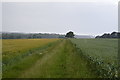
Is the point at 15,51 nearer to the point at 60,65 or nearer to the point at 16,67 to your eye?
the point at 16,67

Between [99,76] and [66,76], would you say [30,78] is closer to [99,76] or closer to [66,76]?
[66,76]

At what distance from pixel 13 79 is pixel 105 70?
488 cm

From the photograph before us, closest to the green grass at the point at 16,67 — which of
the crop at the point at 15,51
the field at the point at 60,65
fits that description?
the field at the point at 60,65

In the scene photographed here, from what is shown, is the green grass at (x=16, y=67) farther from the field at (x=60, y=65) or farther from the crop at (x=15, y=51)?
the crop at (x=15, y=51)

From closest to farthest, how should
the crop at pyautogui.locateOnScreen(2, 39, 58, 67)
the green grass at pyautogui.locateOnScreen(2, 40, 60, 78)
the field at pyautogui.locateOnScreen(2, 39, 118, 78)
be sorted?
the field at pyautogui.locateOnScreen(2, 39, 118, 78), the green grass at pyautogui.locateOnScreen(2, 40, 60, 78), the crop at pyautogui.locateOnScreen(2, 39, 58, 67)

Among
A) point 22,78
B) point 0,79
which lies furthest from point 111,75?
point 0,79

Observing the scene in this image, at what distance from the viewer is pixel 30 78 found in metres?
10.5

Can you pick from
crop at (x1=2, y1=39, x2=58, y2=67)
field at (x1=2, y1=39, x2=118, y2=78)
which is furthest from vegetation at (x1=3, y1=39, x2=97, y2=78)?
crop at (x1=2, y1=39, x2=58, y2=67)

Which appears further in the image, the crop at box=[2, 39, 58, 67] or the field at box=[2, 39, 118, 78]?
the crop at box=[2, 39, 58, 67]

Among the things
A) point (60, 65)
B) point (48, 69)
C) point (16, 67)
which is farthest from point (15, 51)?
point (48, 69)

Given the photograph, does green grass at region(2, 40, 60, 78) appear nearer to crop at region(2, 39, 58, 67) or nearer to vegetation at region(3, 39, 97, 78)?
vegetation at region(3, 39, 97, 78)

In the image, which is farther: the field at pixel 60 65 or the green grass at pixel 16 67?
the green grass at pixel 16 67

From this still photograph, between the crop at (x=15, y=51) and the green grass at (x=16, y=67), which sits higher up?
the crop at (x=15, y=51)

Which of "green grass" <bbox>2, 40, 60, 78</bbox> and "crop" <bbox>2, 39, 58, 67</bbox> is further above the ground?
"crop" <bbox>2, 39, 58, 67</bbox>
